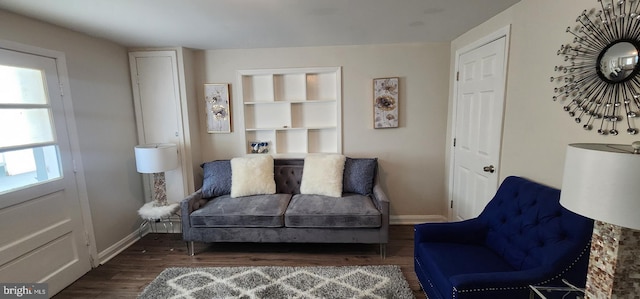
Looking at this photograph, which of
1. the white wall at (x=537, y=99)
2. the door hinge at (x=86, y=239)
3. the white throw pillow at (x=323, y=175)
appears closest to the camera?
the white wall at (x=537, y=99)

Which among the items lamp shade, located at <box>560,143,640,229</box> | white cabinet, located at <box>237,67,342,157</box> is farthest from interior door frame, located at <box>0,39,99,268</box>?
lamp shade, located at <box>560,143,640,229</box>

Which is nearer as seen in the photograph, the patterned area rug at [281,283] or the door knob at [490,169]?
the patterned area rug at [281,283]

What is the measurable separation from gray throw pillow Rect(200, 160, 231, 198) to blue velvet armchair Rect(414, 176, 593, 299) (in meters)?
2.17

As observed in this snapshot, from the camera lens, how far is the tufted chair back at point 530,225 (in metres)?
1.43

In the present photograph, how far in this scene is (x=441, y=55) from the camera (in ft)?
10.3

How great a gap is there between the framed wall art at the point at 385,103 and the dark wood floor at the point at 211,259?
4.48 ft

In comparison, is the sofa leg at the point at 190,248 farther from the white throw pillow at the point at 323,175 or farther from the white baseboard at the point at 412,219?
the white baseboard at the point at 412,219

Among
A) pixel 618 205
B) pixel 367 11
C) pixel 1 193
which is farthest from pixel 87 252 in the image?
pixel 618 205

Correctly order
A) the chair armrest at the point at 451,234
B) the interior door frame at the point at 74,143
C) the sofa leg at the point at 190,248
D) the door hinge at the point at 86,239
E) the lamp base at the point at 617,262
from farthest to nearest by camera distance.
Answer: the sofa leg at the point at 190,248
the door hinge at the point at 86,239
the interior door frame at the point at 74,143
the chair armrest at the point at 451,234
the lamp base at the point at 617,262

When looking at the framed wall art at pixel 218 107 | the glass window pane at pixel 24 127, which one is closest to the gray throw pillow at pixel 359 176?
the framed wall art at pixel 218 107

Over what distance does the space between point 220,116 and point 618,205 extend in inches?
134

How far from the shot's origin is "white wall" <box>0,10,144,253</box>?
2.36 m

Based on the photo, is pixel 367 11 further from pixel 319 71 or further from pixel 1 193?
pixel 1 193

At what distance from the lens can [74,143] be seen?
2387 millimetres
